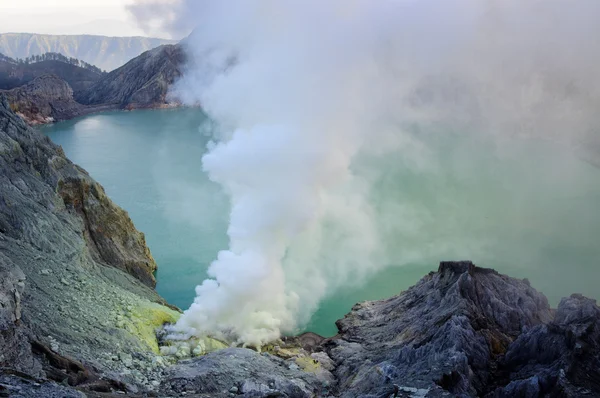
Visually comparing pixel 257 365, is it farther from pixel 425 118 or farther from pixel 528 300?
pixel 425 118

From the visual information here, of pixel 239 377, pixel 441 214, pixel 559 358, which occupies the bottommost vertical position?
pixel 239 377

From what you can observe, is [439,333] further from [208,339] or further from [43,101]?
[43,101]

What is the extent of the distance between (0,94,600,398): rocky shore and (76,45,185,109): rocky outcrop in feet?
379

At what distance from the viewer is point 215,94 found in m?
30.9

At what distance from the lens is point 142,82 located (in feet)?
478

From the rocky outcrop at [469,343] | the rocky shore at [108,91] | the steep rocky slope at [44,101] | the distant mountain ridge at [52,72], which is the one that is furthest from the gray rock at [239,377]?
the distant mountain ridge at [52,72]

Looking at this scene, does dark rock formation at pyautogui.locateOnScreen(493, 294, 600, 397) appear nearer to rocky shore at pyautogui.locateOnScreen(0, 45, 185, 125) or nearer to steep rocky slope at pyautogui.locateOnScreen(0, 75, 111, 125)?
Result: steep rocky slope at pyautogui.locateOnScreen(0, 75, 111, 125)

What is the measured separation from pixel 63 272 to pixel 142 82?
133020 millimetres

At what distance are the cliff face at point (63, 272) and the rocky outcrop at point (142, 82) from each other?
114m

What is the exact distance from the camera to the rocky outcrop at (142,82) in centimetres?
13988

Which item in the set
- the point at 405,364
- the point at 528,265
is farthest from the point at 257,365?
the point at 528,265

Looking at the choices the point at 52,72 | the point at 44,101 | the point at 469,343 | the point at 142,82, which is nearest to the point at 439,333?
the point at 469,343

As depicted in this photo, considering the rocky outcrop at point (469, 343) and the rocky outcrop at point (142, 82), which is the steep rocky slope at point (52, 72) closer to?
the rocky outcrop at point (142, 82)

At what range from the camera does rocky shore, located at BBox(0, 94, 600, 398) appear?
15.7 meters
